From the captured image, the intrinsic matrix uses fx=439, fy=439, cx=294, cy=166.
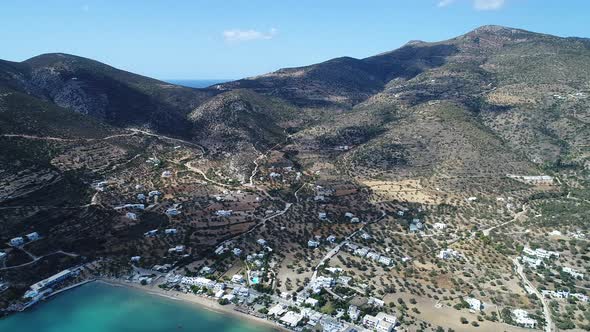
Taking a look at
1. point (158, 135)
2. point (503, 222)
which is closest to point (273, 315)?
point (503, 222)

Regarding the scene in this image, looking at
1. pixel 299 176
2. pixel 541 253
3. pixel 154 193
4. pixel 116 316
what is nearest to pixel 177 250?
pixel 116 316

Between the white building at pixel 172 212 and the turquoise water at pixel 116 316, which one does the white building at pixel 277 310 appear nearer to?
the turquoise water at pixel 116 316

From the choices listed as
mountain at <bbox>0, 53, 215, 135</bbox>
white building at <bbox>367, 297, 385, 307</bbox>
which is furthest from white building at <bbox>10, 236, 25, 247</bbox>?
mountain at <bbox>0, 53, 215, 135</bbox>

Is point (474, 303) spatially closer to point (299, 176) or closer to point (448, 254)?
point (448, 254)

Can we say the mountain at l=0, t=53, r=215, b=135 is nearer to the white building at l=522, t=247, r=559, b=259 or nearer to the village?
the village

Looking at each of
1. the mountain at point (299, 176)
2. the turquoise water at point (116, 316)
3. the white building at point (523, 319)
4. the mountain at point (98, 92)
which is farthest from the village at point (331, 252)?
the mountain at point (98, 92)

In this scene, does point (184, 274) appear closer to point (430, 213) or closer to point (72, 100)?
point (430, 213)
